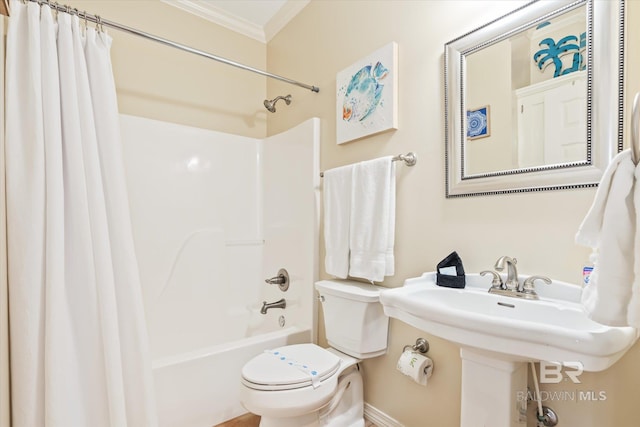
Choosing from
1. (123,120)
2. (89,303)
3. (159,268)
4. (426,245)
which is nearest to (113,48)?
(123,120)

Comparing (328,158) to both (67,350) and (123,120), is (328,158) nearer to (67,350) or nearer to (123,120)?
(123,120)

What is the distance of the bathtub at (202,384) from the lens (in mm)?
1425

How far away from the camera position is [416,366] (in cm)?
130

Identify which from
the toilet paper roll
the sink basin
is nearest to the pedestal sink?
the sink basin

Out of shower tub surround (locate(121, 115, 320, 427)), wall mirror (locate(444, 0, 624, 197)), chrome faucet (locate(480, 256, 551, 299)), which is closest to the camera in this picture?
wall mirror (locate(444, 0, 624, 197))

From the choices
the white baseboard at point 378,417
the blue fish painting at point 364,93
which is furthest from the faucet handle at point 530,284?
the blue fish painting at point 364,93

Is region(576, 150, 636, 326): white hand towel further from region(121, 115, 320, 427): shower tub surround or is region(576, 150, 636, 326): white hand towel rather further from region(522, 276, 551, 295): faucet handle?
region(121, 115, 320, 427): shower tub surround

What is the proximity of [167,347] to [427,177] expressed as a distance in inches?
71.1

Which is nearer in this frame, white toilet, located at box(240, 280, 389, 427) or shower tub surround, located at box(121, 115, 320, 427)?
white toilet, located at box(240, 280, 389, 427)

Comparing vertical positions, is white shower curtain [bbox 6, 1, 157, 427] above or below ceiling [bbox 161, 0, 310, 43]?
below

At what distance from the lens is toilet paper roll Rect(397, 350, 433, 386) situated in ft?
4.24

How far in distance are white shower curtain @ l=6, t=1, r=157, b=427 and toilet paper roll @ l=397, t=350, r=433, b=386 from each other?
104 centimetres

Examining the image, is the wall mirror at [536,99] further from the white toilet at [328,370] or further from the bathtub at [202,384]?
the bathtub at [202,384]

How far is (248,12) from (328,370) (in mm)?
2478
